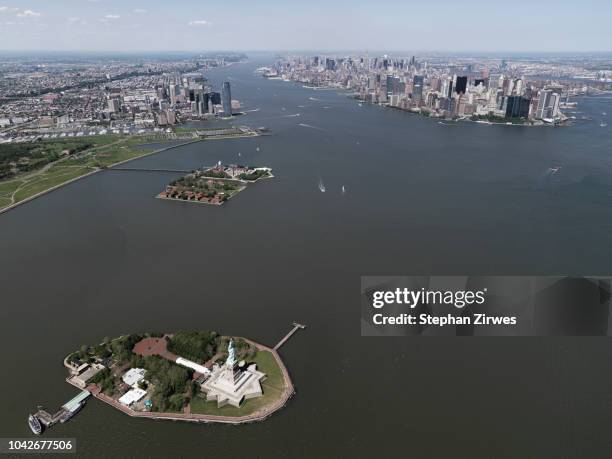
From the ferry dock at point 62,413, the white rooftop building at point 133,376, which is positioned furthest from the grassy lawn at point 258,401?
the ferry dock at point 62,413

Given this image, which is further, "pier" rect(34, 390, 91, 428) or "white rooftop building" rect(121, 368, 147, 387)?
"white rooftop building" rect(121, 368, 147, 387)

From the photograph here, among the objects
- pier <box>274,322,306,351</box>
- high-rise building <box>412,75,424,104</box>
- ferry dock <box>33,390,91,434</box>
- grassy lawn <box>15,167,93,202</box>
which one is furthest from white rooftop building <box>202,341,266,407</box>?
high-rise building <box>412,75,424,104</box>

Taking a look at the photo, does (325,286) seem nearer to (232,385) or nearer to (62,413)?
(232,385)

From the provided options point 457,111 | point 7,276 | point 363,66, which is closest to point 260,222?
point 7,276

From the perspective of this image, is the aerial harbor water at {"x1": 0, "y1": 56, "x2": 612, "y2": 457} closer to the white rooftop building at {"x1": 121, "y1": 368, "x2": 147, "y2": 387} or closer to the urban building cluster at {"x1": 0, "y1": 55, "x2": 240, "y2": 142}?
the white rooftop building at {"x1": 121, "y1": 368, "x2": 147, "y2": 387}

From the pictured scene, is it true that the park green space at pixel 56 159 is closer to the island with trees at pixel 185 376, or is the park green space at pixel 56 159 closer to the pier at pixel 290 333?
the island with trees at pixel 185 376

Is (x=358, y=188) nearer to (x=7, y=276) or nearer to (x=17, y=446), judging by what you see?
(x=7, y=276)
